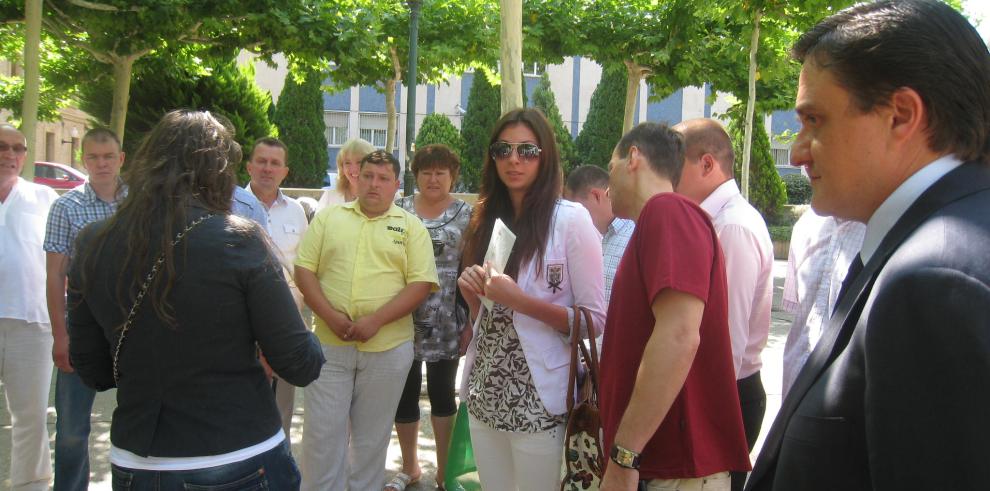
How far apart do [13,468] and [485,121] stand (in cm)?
2767

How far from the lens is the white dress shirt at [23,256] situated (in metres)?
4.01

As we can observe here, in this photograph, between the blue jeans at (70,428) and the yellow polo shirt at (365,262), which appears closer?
the blue jeans at (70,428)

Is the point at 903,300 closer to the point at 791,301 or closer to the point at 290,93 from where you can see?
the point at 791,301

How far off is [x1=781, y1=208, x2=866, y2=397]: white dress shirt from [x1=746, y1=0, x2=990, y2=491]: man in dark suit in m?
1.81

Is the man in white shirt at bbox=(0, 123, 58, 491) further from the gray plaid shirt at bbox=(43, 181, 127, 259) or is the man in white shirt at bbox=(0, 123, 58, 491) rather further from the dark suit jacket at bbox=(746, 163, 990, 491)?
the dark suit jacket at bbox=(746, 163, 990, 491)

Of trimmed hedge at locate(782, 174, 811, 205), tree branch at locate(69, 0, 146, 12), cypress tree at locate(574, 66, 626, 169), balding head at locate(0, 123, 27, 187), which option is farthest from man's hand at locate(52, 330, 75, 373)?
cypress tree at locate(574, 66, 626, 169)

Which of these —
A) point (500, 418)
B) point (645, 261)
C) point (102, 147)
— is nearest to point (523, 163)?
point (500, 418)

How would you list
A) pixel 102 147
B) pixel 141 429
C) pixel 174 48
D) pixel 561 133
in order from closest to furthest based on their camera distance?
pixel 141 429 → pixel 102 147 → pixel 174 48 → pixel 561 133

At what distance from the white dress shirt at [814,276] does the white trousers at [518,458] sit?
0.96 m

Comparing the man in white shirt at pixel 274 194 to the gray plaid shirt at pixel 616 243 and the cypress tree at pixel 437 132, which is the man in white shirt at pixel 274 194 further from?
the cypress tree at pixel 437 132

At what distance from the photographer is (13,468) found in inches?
161

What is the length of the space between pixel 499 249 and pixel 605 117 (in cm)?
2891

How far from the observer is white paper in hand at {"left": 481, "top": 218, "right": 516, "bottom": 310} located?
10.2ft

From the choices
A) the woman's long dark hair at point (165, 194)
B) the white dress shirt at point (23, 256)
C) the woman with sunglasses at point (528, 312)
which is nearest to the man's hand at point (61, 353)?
the white dress shirt at point (23, 256)
